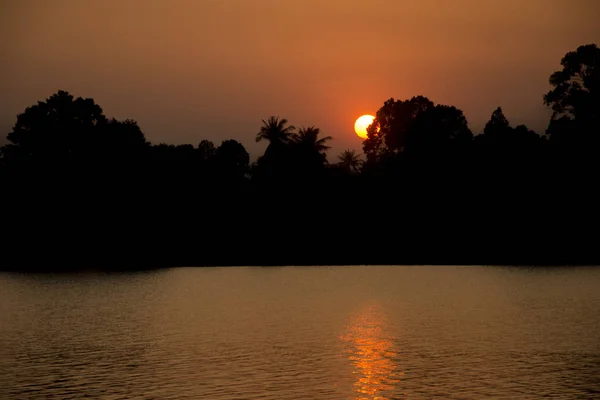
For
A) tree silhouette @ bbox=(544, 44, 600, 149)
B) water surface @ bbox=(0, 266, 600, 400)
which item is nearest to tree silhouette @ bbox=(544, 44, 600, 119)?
tree silhouette @ bbox=(544, 44, 600, 149)

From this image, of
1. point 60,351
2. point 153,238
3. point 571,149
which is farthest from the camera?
point 153,238

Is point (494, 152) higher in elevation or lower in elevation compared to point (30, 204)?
higher

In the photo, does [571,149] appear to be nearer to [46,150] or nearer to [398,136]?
[398,136]

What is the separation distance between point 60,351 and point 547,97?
97.8 m

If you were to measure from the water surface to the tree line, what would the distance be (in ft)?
104

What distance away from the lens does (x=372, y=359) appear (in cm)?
3547

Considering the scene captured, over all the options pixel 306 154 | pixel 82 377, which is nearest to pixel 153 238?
pixel 306 154

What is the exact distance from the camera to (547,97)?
123688mm

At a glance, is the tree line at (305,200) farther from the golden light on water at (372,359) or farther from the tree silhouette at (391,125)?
the golden light on water at (372,359)

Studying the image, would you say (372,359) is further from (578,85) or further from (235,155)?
(235,155)

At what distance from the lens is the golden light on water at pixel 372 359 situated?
28.6m

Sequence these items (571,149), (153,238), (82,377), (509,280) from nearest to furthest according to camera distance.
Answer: (82,377) → (509,280) → (571,149) → (153,238)

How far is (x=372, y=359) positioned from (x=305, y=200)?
89.5 metres

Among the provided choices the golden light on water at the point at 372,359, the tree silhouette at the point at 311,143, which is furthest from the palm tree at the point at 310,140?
the golden light on water at the point at 372,359
